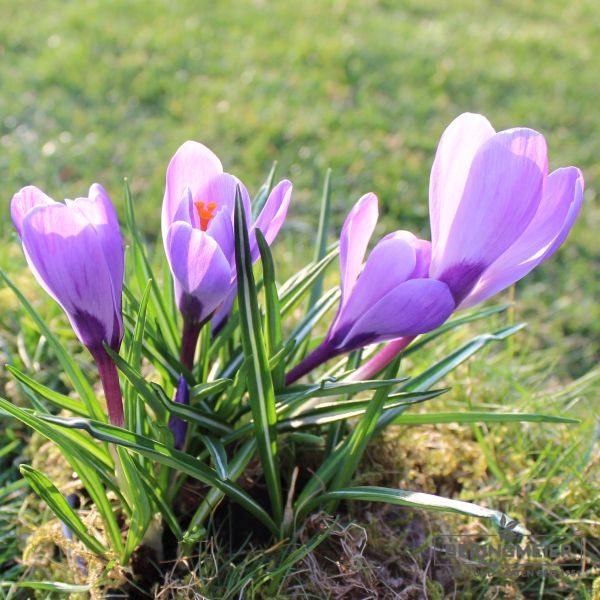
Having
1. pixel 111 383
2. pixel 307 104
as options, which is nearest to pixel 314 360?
pixel 111 383

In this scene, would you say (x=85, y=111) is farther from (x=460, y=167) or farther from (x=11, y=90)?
(x=460, y=167)

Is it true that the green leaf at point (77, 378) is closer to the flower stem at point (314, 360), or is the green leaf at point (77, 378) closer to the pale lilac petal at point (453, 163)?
the flower stem at point (314, 360)

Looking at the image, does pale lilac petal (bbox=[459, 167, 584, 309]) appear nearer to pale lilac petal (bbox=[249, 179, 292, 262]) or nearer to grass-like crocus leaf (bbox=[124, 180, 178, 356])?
pale lilac petal (bbox=[249, 179, 292, 262])

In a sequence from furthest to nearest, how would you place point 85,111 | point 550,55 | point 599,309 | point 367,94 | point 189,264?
1. point 550,55
2. point 367,94
3. point 85,111
4. point 599,309
5. point 189,264

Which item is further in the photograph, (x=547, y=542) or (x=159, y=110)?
(x=159, y=110)

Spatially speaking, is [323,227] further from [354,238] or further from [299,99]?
[299,99]

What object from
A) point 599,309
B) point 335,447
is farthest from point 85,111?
point 335,447

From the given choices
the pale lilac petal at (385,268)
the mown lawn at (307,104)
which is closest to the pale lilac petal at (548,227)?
the pale lilac petal at (385,268)
